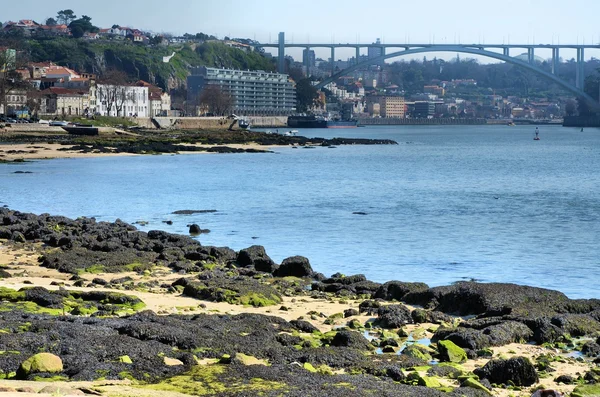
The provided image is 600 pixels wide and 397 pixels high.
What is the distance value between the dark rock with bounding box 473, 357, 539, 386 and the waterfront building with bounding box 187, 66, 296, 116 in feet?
359

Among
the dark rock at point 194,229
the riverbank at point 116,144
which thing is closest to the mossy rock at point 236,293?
the dark rock at point 194,229

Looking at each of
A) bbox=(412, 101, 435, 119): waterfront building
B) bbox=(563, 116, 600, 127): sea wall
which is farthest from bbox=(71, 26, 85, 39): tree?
bbox=(412, 101, 435, 119): waterfront building

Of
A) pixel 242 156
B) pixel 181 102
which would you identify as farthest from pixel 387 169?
pixel 181 102

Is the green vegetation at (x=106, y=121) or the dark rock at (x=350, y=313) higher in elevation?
the green vegetation at (x=106, y=121)

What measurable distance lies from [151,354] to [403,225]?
44.1 feet

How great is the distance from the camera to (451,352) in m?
7.60

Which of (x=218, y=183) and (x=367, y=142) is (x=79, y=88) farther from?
(x=218, y=183)

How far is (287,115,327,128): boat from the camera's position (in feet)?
391

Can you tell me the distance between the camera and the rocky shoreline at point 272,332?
6238 mm

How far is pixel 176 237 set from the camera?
1494cm

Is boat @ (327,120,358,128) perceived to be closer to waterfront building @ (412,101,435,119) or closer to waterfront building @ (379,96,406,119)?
waterfront building @ (379,96,406,119)

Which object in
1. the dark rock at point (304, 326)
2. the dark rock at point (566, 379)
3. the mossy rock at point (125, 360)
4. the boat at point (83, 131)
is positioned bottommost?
the dark rock at point (566, 379)

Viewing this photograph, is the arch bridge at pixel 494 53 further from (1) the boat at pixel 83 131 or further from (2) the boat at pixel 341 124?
(1) the boat at pixel 83 131

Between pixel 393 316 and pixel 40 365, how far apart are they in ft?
12.3
